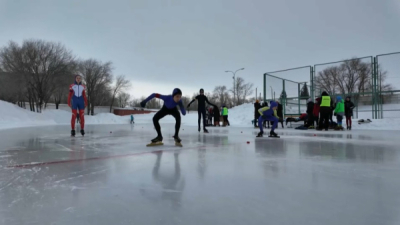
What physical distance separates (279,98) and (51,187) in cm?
1399

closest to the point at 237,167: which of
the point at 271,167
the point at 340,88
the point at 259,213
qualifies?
the point at 271,167

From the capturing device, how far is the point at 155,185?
81.0 inches

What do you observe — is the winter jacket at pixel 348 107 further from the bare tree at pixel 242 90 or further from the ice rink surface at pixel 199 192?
the bare tree at pixel 242 90

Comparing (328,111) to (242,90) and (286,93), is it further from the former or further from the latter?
(242,90)

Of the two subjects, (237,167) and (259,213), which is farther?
(237,167)

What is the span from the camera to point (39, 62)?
27.3 meters

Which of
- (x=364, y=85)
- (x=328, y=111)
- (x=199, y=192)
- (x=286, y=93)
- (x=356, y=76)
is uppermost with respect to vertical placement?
(x=356, y=76)

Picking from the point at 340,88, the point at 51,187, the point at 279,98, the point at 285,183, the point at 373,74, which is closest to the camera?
the point at 51,187

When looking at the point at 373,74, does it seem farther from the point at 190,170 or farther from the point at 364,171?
the point at 190,170

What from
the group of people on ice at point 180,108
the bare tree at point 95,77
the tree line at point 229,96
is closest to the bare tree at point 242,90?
the tree line at point 229,96

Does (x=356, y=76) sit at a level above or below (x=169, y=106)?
above

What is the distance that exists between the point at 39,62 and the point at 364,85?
3194 centimetres

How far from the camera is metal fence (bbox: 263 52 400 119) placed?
39.4 ft

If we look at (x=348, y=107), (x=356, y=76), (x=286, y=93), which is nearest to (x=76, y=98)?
(x=348, y=107)
